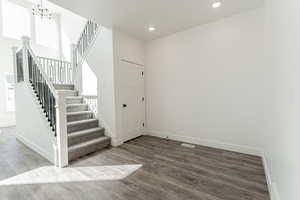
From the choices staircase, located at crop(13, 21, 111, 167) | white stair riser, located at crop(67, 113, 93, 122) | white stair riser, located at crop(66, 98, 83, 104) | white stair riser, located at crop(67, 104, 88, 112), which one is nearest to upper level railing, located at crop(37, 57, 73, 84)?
staircase, located at crop(13, 21, 111, 167)

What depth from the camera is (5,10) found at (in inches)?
233

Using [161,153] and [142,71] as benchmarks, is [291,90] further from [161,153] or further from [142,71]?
[142,71]

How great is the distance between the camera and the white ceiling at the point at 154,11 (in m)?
2.56

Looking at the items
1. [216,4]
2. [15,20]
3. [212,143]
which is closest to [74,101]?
[212,143]

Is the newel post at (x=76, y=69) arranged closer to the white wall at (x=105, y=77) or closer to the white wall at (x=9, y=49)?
the white wall at (x=105, y=77)

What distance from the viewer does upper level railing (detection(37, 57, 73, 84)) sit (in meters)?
A: 4.95

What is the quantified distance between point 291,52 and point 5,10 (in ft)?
29.6

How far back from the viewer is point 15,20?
6.21 metres

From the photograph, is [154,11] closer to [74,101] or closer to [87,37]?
[87,37]

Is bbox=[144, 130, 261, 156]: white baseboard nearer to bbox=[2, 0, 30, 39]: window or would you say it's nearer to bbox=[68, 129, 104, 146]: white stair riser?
bbox=[68, 129, 104, 146]: white stair riser

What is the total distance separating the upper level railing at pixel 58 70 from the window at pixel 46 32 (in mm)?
2535

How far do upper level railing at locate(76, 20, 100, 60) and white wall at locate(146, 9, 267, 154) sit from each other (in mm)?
1538

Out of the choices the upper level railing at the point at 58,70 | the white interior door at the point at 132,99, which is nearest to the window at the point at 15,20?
the upper level railing at the point at 58,70

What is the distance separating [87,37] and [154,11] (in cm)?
232
